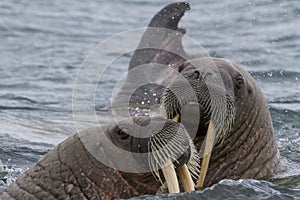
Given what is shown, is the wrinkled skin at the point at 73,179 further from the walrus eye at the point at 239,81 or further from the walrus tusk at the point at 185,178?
the walrus eye at the point at 239,81

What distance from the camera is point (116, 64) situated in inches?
632

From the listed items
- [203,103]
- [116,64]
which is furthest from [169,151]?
[116,64]

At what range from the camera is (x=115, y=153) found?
19.9ft

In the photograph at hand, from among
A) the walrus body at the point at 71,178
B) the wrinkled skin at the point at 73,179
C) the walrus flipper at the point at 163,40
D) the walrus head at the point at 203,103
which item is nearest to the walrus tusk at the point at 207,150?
the walrus head at the point at 203,103

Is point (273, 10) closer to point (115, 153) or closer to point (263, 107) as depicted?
point (263, 107)

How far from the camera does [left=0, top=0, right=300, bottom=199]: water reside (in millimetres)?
8805

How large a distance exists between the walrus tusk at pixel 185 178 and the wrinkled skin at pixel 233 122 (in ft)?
2.37

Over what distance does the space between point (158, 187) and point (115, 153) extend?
0.56 meters

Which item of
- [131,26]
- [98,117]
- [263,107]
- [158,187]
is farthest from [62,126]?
[131,26]

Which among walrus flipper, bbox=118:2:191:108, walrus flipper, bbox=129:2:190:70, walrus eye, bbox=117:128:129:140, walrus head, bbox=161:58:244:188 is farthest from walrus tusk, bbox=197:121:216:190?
walrus flipper, bbox=129:2:190:70

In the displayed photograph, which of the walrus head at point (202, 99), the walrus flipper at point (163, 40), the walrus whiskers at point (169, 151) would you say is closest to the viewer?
the walrus whiskers at point (169, 151)

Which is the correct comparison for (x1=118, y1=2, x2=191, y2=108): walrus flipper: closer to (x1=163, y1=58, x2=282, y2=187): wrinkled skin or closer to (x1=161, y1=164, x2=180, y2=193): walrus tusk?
(x1=163, y1=58, x2=282, y2=187): wrinkled skin

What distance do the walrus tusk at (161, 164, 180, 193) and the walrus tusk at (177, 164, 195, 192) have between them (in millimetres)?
112

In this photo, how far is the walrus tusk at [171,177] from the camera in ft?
19.6
